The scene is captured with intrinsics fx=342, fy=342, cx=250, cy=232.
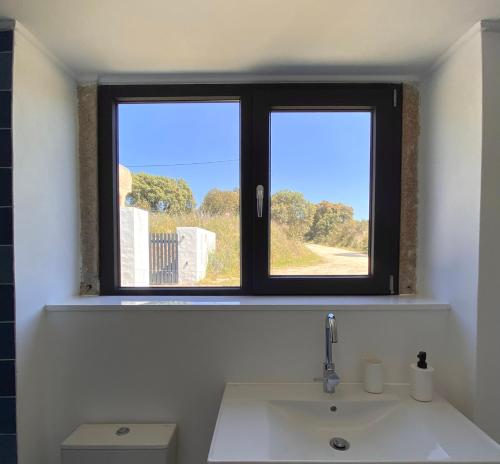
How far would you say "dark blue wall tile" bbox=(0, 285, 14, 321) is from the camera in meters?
1.19

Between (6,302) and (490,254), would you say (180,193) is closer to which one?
(6,302)

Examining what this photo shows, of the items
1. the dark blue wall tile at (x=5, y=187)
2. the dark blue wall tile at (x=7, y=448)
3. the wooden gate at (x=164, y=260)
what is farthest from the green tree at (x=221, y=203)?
the dark blue wall tile at (x=7, y=448)

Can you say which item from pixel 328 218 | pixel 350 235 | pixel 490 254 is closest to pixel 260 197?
pixel 328 218

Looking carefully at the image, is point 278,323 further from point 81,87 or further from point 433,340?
point 81,87

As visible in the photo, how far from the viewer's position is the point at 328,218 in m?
1.60

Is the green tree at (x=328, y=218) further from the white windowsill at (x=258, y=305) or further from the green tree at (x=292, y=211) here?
the white windowsill at (x=258, y=305)

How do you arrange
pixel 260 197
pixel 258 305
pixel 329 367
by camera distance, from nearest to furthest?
1. pixel 329 367
2. pixel 258 305
3. pixel 260 197

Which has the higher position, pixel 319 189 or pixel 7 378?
pixel 319 189

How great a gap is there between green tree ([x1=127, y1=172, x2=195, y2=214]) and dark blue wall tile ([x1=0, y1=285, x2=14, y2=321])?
62 centimetres

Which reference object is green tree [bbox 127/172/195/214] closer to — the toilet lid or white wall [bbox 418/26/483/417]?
the toilet lid

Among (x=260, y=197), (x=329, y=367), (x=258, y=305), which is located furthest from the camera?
(x=260, y=197)

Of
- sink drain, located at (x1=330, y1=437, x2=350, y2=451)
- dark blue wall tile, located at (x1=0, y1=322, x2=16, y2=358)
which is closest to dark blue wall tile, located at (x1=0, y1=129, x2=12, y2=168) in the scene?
dark blue wall tile, located at (x1=0, y1=322, x2=16, y2=358)

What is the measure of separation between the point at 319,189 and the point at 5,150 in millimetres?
1243

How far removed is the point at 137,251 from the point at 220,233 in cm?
41
